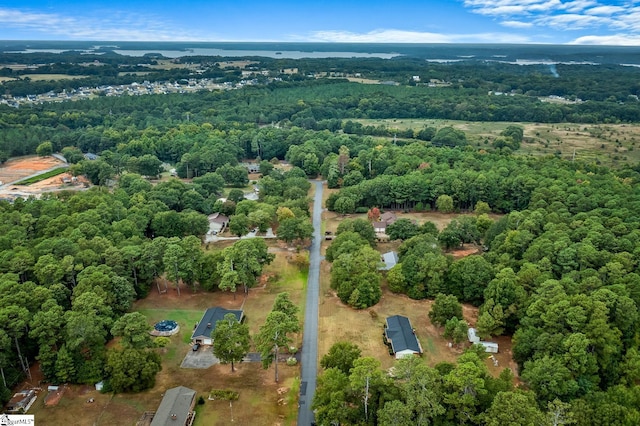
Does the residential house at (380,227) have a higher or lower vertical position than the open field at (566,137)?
lower

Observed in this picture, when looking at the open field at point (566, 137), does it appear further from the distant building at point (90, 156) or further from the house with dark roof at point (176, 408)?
the house with dark roof at point (176, 408)

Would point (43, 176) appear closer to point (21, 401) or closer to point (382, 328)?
point (21, 401)

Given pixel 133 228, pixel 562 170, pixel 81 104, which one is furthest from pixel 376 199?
pixel 81 104

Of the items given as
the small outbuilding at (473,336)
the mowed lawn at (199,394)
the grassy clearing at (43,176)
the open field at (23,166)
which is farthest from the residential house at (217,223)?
the open field at (23,166)

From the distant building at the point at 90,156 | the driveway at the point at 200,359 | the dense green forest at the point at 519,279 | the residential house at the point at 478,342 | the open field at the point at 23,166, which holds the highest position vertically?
the dense green forest at the point at 519,279

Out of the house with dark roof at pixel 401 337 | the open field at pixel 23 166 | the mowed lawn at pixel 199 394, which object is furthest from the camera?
the open field at pixel 23 166

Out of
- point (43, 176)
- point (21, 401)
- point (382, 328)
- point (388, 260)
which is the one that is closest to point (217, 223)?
point (388, 260)

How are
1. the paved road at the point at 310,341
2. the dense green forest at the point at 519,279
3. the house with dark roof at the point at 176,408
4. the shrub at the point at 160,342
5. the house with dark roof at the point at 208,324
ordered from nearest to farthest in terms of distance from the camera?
the dense green forest at the point at 519,279
the house with dark roof at the point at 176,408
the paved road at the point at 310,341
the shrub at the point at 160,342
the house with dark roof at the point at 208,324

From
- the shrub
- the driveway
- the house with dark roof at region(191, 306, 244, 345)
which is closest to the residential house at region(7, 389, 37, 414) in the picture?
the shrub
